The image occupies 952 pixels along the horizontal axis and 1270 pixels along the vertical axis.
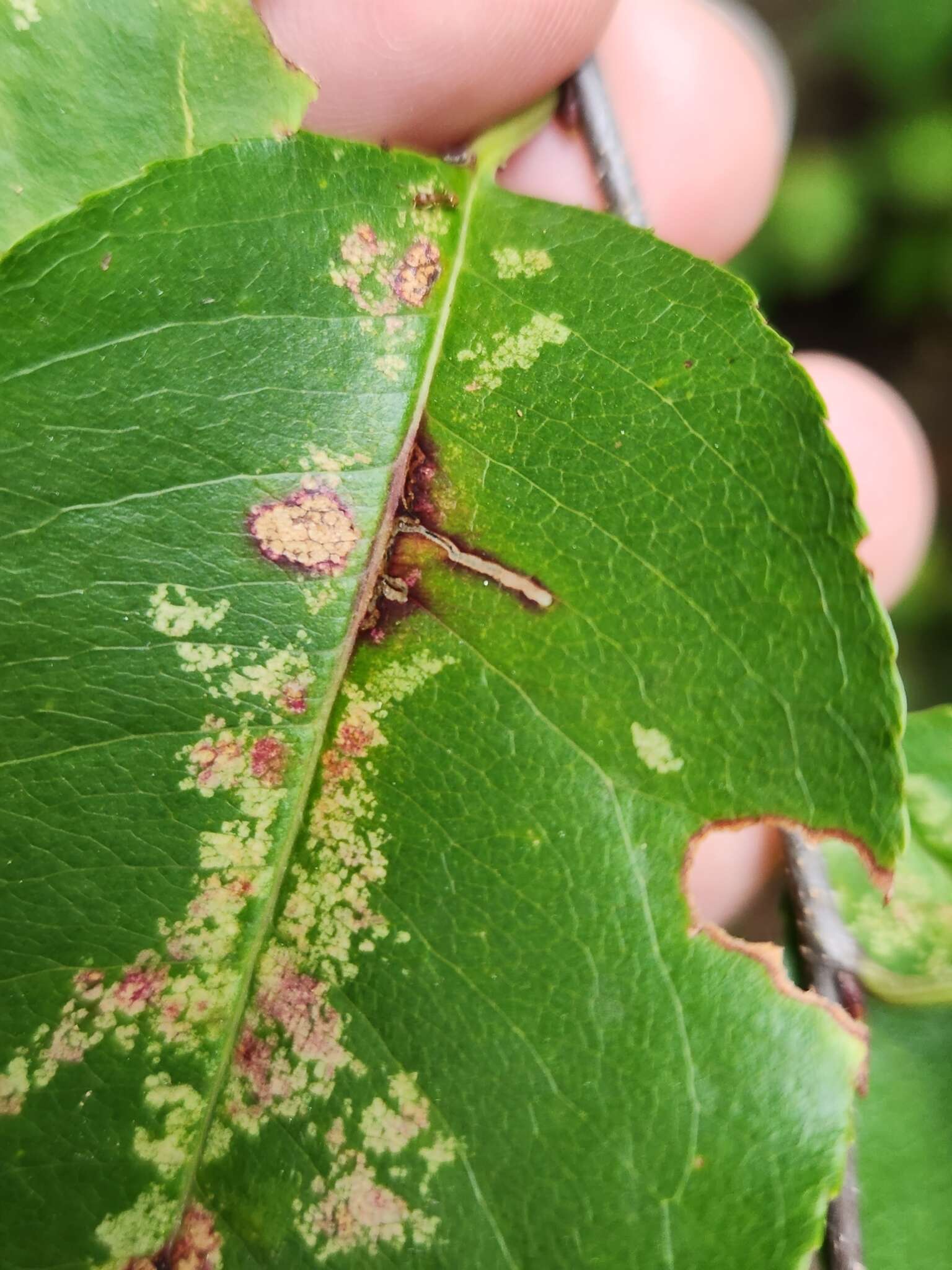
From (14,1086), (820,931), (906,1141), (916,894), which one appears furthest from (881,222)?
(14,1086)

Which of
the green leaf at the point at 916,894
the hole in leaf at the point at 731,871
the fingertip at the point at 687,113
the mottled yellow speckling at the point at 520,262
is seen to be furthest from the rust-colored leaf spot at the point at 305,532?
the fingertip at the point at 687,113

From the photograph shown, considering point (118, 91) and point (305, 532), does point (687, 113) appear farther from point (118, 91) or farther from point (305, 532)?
point (305, 532)

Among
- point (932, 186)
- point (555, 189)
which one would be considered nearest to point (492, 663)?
point (555, 189)

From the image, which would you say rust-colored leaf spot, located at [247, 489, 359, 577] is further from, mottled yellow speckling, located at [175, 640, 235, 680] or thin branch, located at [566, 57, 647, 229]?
thin branch, located at [566, 57, 647, 229]

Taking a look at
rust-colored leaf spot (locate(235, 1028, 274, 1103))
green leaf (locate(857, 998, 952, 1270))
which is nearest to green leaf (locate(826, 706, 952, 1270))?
green leaf (locate(857, 998, 952, 1270))

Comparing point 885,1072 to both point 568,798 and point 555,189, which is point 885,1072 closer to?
point 568,798

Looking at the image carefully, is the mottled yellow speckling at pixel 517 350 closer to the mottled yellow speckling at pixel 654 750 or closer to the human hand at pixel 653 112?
the mottled yellow speckling at pixel 654 750
